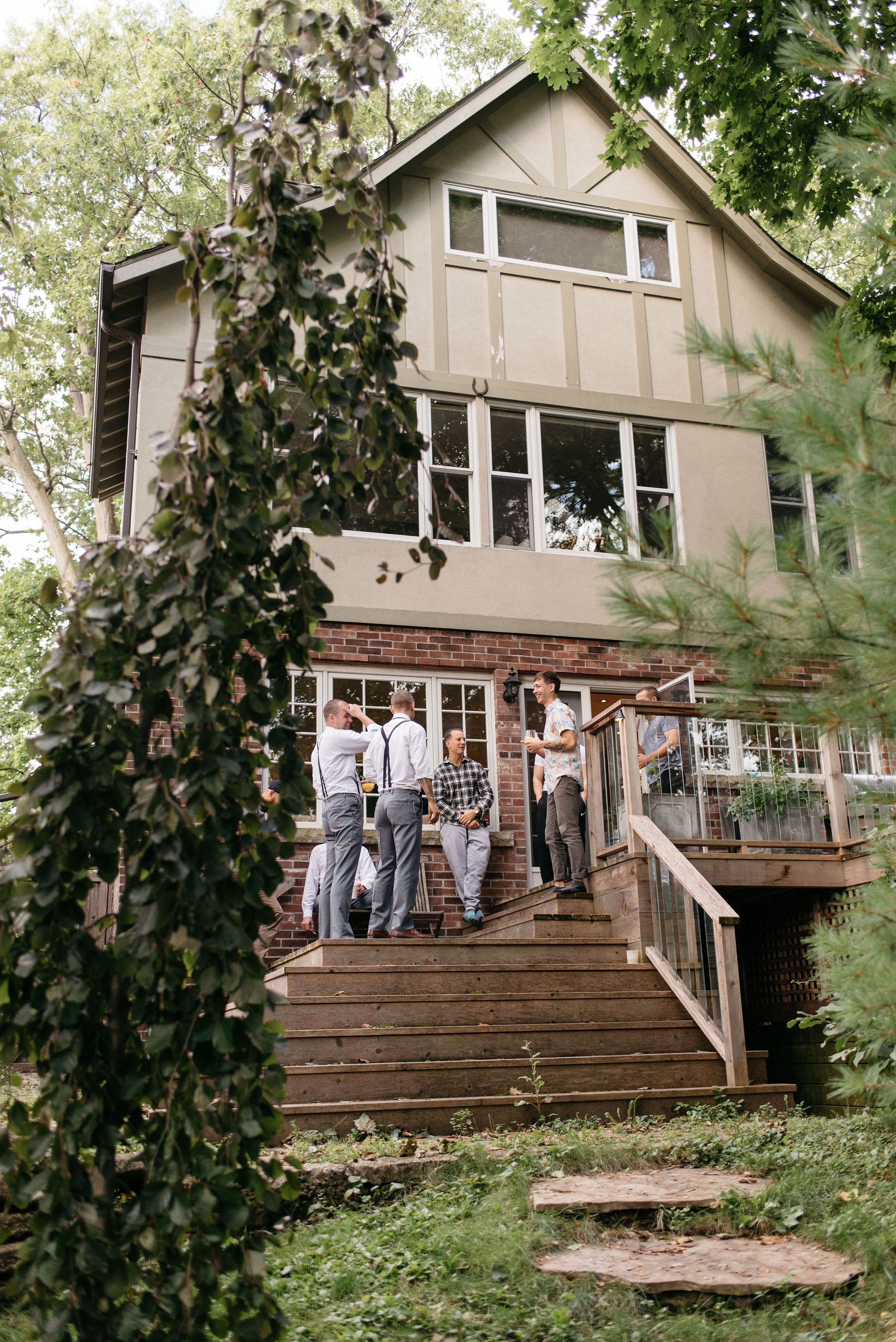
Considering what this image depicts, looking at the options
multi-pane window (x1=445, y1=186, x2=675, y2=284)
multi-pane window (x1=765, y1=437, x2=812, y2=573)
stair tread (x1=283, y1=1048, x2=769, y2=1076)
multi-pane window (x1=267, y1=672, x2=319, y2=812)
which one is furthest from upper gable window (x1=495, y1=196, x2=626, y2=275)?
multi-pane window (x1=765, y1=437, x2=812, y2=573)

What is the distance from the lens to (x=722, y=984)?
7.41m

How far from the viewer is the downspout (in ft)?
38.6

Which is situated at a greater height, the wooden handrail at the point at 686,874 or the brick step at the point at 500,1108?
the wooden handrail at the point at 686,874

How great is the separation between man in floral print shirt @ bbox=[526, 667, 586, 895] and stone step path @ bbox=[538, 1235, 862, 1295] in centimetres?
497

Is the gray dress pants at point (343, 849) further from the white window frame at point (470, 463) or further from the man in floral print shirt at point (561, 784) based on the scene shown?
the white window frame at point (470, 463)

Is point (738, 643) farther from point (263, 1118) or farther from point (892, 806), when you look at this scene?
point (263, 1118)

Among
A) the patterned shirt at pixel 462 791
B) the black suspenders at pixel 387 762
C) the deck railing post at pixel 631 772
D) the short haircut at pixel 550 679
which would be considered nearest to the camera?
the black suspenders at pixel 387 762

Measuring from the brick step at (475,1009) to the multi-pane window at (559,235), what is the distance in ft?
28.7

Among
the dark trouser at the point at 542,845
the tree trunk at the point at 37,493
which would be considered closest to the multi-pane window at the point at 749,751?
the dark trouser at the point at 542,845

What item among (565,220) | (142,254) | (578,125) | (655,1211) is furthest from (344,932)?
(578,125)

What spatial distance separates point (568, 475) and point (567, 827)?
501 cm

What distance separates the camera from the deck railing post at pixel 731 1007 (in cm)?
717

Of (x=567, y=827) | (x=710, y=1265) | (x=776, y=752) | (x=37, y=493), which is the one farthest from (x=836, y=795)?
(x=37, y=493)

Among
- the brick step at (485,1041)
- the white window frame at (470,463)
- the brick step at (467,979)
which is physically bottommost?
the brick step at (485,1041)
